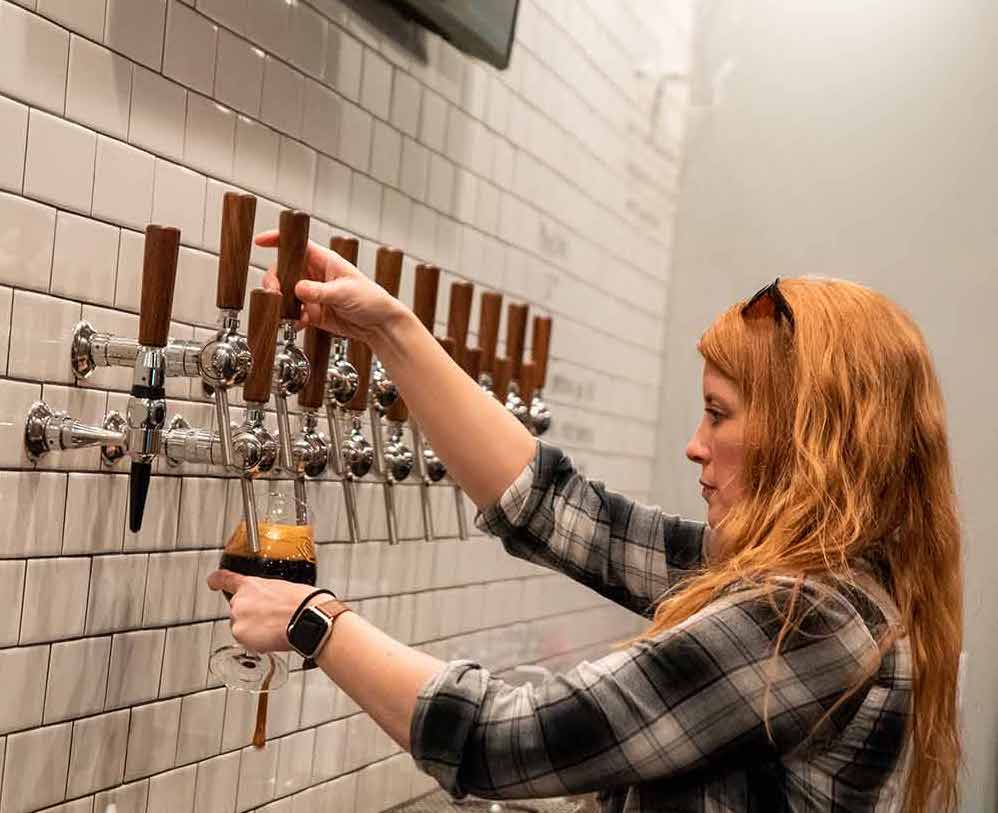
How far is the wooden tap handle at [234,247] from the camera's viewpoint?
1.34 m

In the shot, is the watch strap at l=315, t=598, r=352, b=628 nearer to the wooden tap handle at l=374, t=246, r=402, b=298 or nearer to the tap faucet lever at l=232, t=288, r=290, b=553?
the tap faucet lever at l=232, t=288, r=290, b=553

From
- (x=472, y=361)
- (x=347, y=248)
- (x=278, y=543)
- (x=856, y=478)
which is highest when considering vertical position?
(x=347, y=248)

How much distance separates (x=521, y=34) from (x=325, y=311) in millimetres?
1076

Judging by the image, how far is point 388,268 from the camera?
1717mm

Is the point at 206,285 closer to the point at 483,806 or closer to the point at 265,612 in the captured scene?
the point at 265,612

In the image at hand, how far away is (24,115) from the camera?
1.24m

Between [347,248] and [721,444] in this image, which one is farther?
[347,248]

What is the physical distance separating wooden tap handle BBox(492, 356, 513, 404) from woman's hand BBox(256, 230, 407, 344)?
1.79 feet

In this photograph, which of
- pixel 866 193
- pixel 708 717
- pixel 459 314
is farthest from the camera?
pixel 866 193

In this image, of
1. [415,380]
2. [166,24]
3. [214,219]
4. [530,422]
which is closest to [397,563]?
[530,422]

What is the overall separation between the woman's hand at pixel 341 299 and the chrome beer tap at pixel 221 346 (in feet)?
0.24

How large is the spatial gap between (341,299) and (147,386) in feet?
0.78

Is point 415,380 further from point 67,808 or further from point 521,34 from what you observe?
point 521,34

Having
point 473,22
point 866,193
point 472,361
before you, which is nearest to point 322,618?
point 472,361
